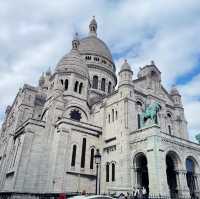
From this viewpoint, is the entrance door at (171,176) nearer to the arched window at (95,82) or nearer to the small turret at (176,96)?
the small turret at (176,96)

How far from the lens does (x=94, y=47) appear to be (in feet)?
181

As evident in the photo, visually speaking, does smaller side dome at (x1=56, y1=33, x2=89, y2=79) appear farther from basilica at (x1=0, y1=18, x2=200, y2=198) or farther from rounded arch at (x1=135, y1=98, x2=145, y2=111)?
rounded arch at (x1=135, y1=98, x2=145, y2=111)

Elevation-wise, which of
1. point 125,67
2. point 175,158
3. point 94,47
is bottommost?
point 175,158

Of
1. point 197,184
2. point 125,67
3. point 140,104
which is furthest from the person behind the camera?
point 125,67

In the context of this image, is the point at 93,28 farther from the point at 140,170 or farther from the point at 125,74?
the point at 140,170

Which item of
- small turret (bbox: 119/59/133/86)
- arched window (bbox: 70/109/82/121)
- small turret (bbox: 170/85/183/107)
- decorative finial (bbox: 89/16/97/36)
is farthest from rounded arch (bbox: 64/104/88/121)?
decorative finial (bbox: 89/16/97/36)

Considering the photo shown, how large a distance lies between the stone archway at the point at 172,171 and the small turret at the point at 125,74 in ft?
39.4

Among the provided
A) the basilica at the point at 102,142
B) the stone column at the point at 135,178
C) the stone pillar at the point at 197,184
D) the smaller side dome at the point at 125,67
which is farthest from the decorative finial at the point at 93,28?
the stone pillar at the point at 197,184

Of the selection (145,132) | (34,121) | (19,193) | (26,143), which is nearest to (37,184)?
(19,193)

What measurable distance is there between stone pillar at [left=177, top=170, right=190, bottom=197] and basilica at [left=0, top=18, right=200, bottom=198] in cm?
11

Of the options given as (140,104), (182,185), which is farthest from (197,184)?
(140,104)

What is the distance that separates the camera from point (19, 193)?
84.1 ft

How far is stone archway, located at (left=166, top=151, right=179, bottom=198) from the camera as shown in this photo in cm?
2665

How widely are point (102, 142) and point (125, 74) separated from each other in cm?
1093
